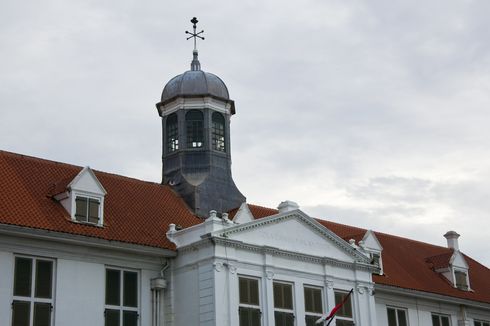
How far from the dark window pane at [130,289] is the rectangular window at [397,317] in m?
16.4

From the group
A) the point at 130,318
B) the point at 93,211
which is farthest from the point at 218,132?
the point at 130,318

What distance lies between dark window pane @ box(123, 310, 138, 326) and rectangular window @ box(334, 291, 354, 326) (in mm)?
9859

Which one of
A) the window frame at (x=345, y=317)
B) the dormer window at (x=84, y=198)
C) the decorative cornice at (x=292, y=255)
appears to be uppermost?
the dormer window at (x=84, y=198)

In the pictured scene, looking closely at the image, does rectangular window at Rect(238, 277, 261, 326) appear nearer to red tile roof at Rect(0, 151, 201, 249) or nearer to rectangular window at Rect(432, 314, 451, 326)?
red tile roof at Rect(0, 151, 201, 249)

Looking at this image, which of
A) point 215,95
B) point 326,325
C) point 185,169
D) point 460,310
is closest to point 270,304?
point 326,325

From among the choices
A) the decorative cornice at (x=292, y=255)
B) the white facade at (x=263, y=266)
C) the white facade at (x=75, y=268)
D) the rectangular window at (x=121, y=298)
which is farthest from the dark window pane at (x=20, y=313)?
the decorative cornice at (x=292, y=255)

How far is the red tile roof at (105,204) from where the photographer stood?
35031mm

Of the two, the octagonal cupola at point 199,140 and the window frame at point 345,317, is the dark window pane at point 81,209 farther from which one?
the window frame at point 345,317

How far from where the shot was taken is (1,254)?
3306cm

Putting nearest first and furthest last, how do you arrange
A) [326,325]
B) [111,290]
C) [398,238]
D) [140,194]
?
1. [111,290]
2. [326,325]
3. [140,194]
4. [398,238]

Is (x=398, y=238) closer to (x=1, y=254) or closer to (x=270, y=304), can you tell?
(x=270, y=304)

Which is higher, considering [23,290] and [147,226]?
[147,226]

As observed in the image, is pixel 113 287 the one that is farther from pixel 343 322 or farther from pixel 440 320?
pixel 440 320

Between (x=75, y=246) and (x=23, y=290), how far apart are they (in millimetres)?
2913
